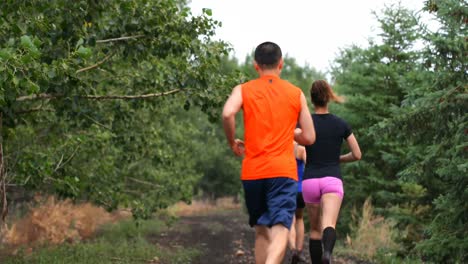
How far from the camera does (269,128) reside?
15.9 feet

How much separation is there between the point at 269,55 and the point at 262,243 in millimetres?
1463

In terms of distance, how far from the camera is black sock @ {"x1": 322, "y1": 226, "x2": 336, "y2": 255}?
20.9ft

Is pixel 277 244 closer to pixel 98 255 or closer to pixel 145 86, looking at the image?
pixel 145 86

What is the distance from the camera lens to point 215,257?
40.0 feet

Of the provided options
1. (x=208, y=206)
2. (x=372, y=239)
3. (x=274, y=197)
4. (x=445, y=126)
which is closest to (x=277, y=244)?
(x=274, y=197)

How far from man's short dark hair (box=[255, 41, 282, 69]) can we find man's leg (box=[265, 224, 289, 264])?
1249mm

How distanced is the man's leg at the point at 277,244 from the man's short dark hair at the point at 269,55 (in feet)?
4.10

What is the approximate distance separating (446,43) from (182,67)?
3.44 m

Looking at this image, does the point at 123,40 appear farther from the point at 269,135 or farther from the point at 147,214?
the point at 147,214

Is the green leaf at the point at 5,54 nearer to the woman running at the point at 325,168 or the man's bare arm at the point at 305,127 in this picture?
the man's bare arm at the point at 305,127

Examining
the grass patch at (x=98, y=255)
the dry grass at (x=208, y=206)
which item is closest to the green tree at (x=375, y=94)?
the grass patch at (x=98, y=255)

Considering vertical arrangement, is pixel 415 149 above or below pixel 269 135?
below

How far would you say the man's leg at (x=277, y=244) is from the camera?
15.8ft

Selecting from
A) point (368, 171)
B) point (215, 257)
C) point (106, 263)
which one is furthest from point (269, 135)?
point (368, 171)
